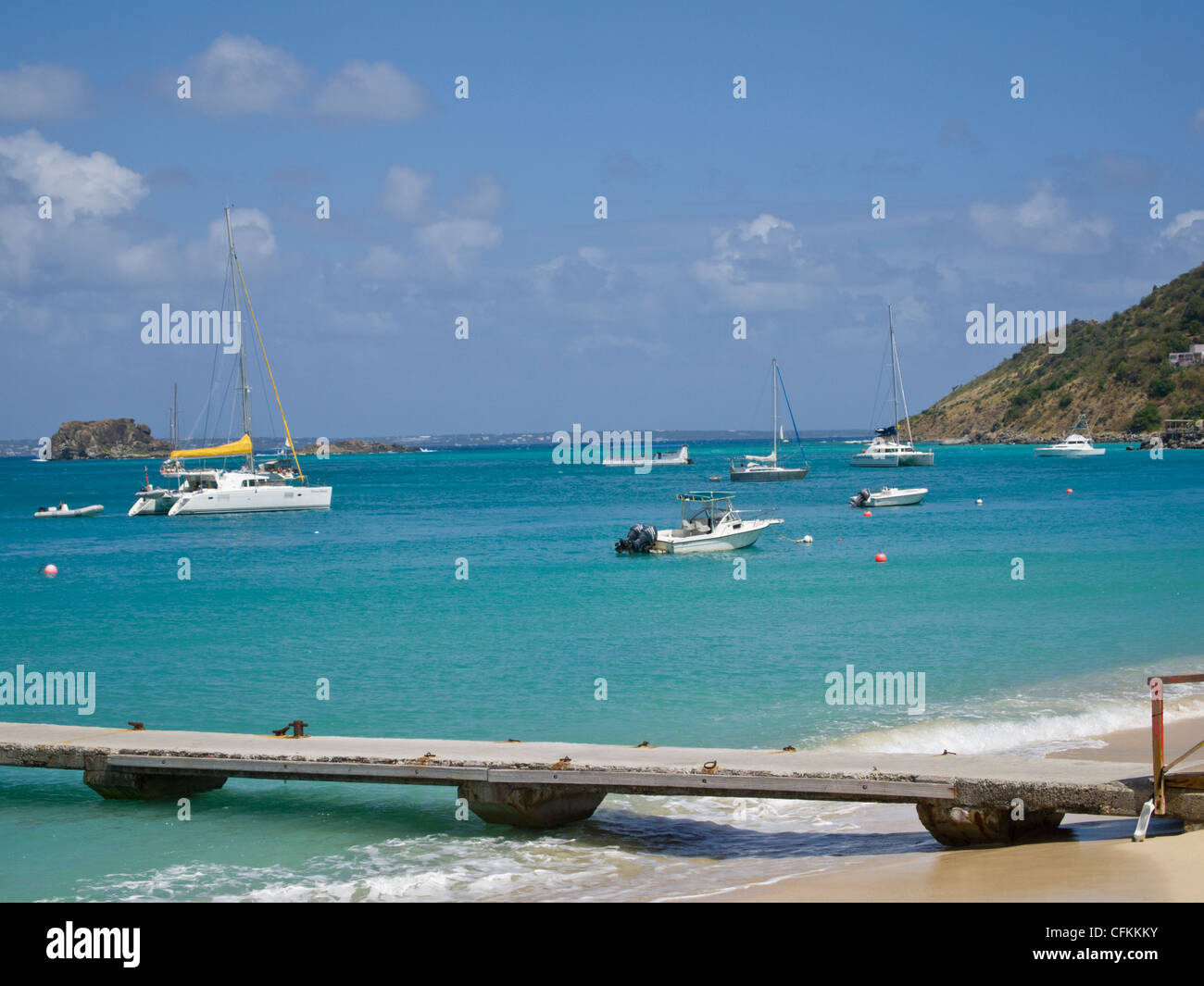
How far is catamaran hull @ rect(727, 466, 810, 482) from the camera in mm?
102125

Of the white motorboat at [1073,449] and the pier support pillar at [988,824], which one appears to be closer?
the pier support pillar at [988,824]

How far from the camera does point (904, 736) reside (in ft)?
53.0

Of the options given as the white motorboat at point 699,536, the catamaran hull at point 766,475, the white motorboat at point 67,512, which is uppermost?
the catamaran hull at point 766,475

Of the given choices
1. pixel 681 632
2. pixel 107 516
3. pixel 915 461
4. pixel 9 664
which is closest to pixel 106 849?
pixel 9 664

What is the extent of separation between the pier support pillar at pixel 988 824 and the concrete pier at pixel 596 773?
12 millimetres

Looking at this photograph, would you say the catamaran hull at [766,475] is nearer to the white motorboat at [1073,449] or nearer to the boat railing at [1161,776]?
the white motorboat at [1073,449]

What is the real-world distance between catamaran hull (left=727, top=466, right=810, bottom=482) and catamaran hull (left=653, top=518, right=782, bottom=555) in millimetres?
59520

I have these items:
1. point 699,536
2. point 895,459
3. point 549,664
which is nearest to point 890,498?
point 699,536

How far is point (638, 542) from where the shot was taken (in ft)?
138

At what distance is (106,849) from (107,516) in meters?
64.0

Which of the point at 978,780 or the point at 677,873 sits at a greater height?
the point at 978,780

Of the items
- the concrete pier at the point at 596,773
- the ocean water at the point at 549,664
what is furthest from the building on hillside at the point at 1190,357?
the concrete pier at the point at 596,773

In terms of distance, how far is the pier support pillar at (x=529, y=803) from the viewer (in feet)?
39.0
